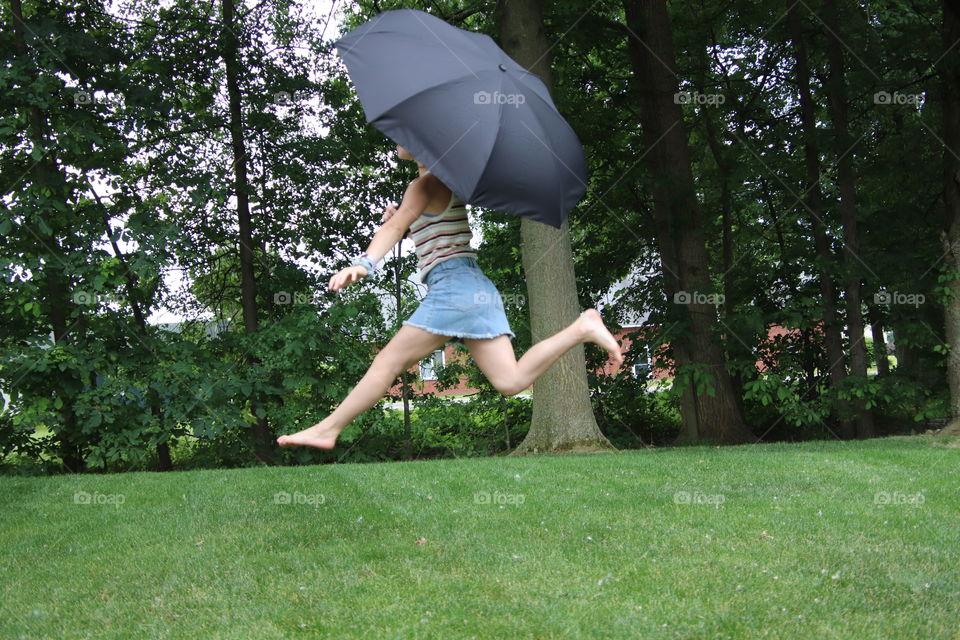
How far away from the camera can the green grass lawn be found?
14.5ft

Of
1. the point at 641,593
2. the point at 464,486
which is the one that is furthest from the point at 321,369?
the point at 641,593

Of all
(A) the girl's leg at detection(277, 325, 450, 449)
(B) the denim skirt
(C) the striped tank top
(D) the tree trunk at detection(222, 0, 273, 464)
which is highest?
(D) the tree trunk at detection(222, 0, 273, 464)

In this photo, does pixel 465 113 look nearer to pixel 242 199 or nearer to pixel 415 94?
pixel 415 94

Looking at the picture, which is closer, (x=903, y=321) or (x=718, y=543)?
(x=718, y=543)

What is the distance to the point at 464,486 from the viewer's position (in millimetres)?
7824

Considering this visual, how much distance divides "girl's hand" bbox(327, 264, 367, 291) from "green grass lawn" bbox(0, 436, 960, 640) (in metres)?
1.85

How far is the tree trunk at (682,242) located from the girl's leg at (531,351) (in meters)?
10.1

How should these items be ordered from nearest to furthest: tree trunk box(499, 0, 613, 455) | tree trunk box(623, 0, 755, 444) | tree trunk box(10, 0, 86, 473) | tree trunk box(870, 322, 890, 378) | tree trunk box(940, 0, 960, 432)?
1. tree trunk box(499, 0, 613, 455)
2. tree trunk box(10, 0, 86, 473)
3. tree trunk box(940, 0, 960, 432)
4. tree trunk box(623, 0, 755, 444)
5. tree trunk box(870, 322, 890, 378)

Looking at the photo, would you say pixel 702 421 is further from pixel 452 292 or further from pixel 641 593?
pixel 452 292

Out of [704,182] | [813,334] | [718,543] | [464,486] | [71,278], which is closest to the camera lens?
[718,543]

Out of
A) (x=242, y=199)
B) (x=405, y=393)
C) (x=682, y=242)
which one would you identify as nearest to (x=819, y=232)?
(x=682, y=242)

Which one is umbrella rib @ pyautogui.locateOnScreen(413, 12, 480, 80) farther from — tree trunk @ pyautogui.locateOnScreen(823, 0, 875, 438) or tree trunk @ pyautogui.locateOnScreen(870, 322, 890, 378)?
tree trunk @ pyautogui.locateOnScreen(870, 322, 890, 378)

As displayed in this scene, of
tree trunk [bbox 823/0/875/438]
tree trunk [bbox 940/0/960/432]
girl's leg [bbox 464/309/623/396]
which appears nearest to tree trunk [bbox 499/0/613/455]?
tree trunk [bbox 823/0/875/438]

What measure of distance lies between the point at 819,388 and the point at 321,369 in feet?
28.3
